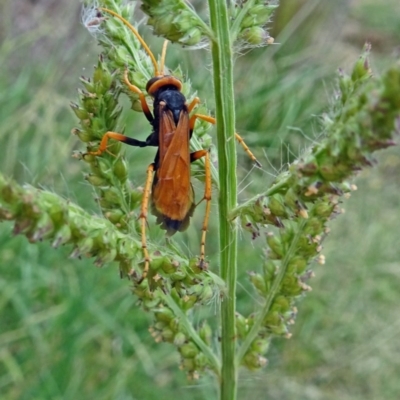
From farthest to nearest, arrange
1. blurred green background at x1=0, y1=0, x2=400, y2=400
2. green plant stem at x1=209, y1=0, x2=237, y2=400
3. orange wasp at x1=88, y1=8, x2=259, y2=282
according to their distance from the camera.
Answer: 1. blurred green background at x1=0, y1=0, x2=400, y2=400
2. orange wasp at x1=88, y1=8, x2=259, y2=282
3. green plant stem at x1=209, y1=0, x2=237, y2=400

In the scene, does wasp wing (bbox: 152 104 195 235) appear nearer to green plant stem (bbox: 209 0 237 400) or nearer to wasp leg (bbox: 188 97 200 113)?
wasp leg (bbox: 188 97 200 113)

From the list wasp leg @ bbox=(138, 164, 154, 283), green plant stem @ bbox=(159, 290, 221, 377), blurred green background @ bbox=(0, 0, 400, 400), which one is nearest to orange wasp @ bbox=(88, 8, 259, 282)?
wasp leg @ bbox=(138, 164, 154, 283)

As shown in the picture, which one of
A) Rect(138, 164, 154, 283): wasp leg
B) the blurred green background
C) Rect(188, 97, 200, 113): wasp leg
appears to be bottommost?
the blurred green background

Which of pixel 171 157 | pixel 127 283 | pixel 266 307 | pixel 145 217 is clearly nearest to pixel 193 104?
pixel 171 157

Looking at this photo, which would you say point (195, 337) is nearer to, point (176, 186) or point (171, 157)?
point (176, 186)

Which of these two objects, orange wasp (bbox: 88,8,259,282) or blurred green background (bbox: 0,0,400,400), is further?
blurred green background (bbox: 0,0,400,400)

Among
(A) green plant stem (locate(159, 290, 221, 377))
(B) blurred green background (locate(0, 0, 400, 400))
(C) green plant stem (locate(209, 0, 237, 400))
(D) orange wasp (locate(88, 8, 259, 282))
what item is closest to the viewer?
(C) green plant stem (locate(209, 0, 237, 400))
